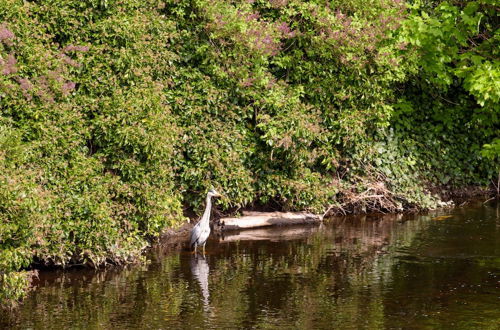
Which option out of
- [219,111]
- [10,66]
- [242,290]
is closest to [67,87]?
[10,66]

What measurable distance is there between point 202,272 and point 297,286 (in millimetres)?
1867

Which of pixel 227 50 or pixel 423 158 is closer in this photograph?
pixel 227 50

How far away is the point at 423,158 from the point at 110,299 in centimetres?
1134

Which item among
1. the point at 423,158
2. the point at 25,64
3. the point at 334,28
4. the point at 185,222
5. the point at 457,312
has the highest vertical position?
the point at 334,28

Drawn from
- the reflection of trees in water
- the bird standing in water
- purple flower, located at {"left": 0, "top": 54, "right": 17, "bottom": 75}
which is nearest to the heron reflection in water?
the reflection of trees in water

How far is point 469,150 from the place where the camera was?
22.3m

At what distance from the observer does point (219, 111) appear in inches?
717

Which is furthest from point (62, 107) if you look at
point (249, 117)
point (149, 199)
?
point (249, 117)

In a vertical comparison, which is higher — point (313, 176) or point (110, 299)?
point (313, 176)

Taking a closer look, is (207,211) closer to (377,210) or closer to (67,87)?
(67,87)

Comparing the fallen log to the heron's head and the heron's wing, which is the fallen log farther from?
the heron's wing

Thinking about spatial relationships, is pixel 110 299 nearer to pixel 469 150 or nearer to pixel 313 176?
pixel 313 176

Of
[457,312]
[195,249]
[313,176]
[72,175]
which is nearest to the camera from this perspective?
[457,312]

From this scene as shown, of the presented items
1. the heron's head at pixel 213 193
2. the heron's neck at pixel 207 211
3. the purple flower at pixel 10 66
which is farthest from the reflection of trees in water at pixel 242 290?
the purple flower at pixel 10 66
